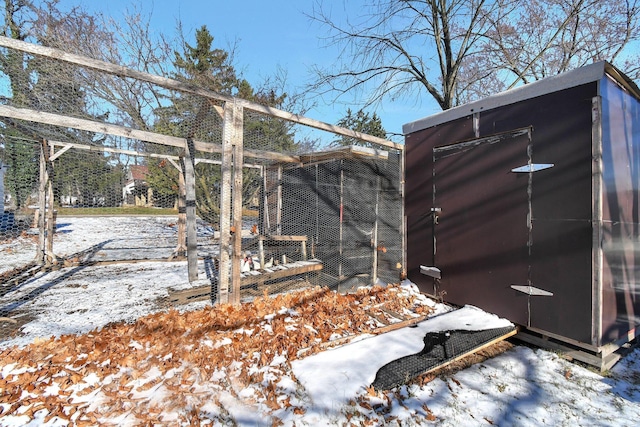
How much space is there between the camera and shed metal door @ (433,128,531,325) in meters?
3.24

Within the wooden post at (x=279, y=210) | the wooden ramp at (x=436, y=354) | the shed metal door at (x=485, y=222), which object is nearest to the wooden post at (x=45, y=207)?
the wooden post at (x=279, y=210)

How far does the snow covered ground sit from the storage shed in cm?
45

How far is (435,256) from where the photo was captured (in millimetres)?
4223

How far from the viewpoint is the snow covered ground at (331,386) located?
1.94 meters

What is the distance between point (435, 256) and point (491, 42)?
9.01 meters

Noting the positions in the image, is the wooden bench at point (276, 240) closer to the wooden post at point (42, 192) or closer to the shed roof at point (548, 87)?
the shed roof at point (548, 87)

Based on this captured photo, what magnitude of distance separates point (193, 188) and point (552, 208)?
16.5ft

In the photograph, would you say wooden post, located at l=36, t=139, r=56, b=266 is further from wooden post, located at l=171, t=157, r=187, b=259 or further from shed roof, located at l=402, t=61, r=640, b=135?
shed roof, located at l=402, t=61, r=640, b=135

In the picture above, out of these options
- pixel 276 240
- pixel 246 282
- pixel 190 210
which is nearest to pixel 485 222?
pixel 246 282

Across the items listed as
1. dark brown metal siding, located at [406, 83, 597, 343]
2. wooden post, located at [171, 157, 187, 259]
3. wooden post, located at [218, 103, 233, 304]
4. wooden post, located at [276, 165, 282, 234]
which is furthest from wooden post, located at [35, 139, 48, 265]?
dark brown metal siding, located at [406, 83, 597, 343]

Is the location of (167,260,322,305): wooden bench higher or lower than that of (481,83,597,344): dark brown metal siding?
lower

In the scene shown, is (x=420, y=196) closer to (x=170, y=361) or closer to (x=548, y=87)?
(x=548, y=87)

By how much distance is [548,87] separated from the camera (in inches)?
117

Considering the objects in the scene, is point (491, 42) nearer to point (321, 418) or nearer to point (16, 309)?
point (321, 418)
